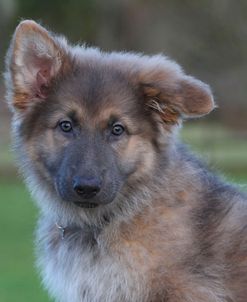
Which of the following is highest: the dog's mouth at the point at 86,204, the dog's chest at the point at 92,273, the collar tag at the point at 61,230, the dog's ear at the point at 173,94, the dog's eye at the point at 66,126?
the dog's ear at the point at 173,94

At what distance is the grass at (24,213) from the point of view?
36.1 ft

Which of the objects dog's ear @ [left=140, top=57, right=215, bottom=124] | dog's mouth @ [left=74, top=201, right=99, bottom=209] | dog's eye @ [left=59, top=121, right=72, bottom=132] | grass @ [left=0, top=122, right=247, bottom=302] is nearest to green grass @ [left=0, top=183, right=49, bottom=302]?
grass @ [left=0, top=122, right=247, bottom=302]

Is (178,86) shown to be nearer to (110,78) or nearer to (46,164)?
(110,78)

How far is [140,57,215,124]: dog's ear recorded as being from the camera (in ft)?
21.6

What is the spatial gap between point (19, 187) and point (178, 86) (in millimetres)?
19717

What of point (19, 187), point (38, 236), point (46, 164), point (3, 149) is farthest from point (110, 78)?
point (3, 149)

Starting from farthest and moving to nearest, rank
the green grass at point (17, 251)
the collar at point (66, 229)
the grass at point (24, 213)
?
the grass at point (24, 213) < the green grass at point (17, 251) < the collar at point (66, 229)

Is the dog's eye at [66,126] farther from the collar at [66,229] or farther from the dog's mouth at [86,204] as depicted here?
the collar at [66,229]

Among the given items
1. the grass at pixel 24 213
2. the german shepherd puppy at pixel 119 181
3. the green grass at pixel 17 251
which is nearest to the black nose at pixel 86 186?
the german shepherd puppy at pixel 119 181

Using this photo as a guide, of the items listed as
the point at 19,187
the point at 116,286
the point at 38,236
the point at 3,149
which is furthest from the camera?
the point at 3,149

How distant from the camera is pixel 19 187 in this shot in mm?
26031

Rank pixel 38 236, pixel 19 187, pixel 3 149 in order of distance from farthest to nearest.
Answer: pixel 3 149 < pixel 19 187 < pixel 38 236

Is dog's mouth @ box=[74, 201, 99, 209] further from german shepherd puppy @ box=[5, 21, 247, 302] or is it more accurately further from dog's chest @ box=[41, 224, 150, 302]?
dog's chest @ box=[41, 224, 150, 302]

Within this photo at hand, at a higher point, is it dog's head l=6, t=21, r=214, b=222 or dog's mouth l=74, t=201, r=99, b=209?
dog's head l=6, t=21, r=214, b=222
